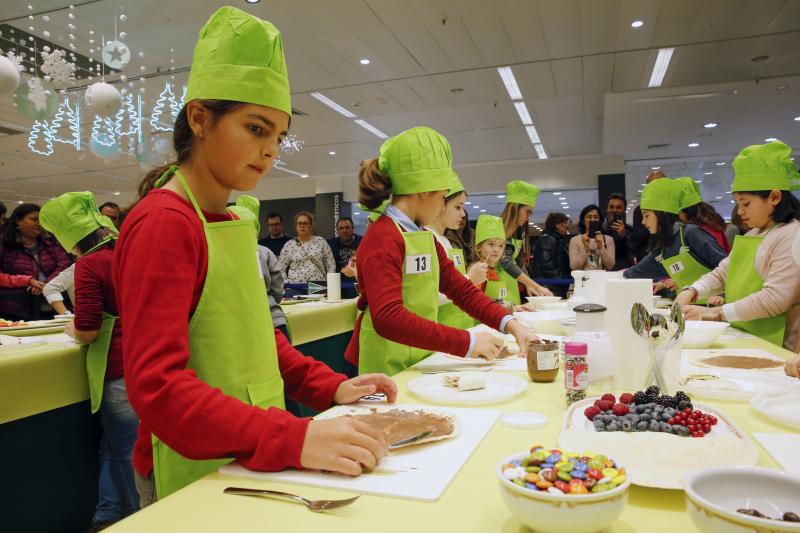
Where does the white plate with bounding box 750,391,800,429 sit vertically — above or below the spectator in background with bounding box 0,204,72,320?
below

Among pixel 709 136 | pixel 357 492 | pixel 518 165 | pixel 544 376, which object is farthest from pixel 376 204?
pixel 518 165

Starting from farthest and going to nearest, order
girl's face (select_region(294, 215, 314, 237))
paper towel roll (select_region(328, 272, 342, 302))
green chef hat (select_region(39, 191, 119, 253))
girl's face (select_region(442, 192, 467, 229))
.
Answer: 1. girl's face (select_region(294, 215, 314, 237))
2. paper towel roll (select_region(328, 272, 342, 302))
3. girl's face (select_region(442, 192, 467, 229))
4. green chef hat (select_region(39, 191, 119, 253))

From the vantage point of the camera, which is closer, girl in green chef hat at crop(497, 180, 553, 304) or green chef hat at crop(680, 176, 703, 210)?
green chef hat at crop(680, 176, 703, 210)

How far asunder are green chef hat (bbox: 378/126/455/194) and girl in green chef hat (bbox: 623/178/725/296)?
2.54 meters

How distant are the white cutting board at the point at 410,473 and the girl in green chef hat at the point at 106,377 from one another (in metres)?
1.78

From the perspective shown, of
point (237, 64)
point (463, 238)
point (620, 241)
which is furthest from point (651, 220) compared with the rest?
point (237, 64)

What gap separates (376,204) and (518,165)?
11870 millimetres

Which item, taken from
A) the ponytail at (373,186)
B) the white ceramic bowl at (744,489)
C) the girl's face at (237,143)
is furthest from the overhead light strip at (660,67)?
the white ceramic bowl at (744,489)

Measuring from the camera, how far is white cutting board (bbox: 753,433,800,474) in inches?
35.9

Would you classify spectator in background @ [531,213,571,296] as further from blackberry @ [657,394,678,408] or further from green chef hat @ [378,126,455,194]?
blackberry @ [657,394,678,408]

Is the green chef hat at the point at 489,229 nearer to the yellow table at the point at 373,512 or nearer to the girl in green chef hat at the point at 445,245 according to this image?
the girl in green chef hat at the point at 445,245

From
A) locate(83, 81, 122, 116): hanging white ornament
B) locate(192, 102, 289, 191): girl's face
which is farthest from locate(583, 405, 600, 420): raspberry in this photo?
locate(83, 81, 122, 116): hanging white ornament

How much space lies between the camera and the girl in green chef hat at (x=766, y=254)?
8.14ft

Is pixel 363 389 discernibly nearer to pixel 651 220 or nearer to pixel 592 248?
pixel 651 220
